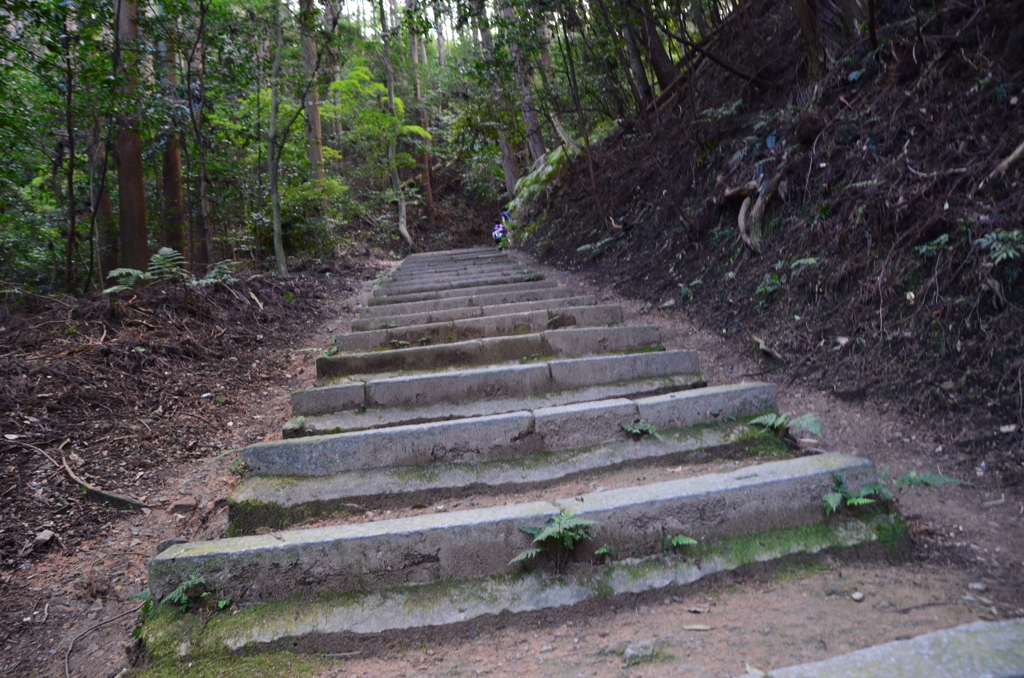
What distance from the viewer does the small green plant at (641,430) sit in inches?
139

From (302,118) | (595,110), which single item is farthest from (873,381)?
(302,118)

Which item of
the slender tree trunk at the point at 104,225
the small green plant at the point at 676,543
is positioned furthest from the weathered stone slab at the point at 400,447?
the slender tree trunk at the point at 104,225

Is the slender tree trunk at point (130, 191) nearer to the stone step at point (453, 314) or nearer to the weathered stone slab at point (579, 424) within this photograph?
the stone step at point (453, 314)

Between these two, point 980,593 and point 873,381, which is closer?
point 980,593

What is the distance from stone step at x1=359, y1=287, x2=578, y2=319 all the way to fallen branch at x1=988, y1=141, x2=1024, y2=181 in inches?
153

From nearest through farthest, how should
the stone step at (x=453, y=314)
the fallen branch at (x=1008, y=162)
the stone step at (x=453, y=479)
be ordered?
1. the stone step at (x=453, y=479)
2. the fallen branch at (x=1008, y=162)
3. the stone step at (x=453, y=314)

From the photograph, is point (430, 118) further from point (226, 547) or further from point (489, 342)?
point (226, 547)

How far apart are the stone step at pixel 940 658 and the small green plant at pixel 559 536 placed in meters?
0.92

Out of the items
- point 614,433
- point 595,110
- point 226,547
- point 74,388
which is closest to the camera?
point 226,547

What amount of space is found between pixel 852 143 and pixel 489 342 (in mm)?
3620

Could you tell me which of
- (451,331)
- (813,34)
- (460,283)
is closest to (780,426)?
(451,331)

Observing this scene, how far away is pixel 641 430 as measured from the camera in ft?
11.7

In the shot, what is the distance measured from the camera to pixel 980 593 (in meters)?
2.25

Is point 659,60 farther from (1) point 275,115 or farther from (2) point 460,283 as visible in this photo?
(1) point 275,115
